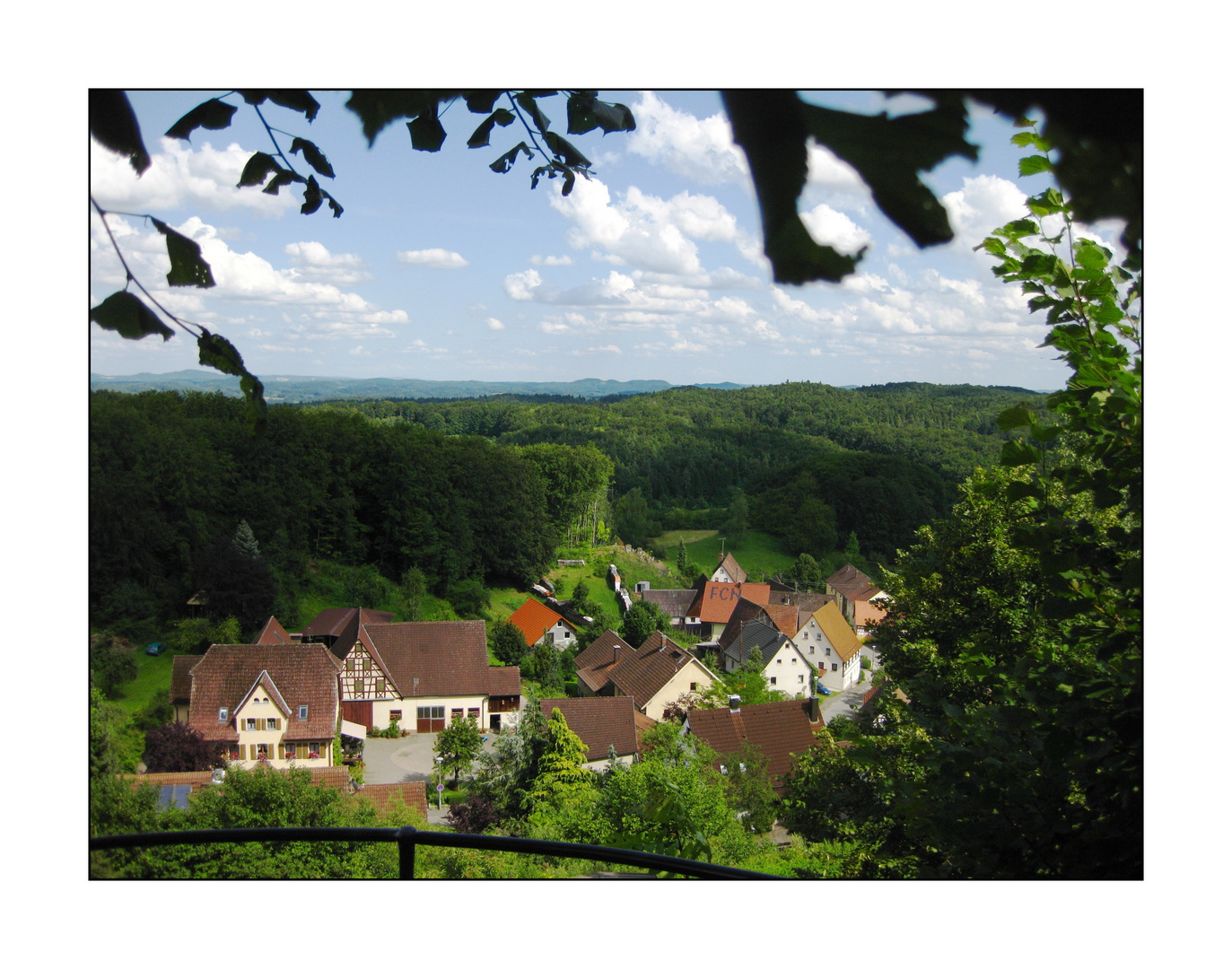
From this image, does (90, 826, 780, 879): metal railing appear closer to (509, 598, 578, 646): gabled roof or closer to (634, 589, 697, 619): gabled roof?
(509, 598, 578, 646): gabled roof

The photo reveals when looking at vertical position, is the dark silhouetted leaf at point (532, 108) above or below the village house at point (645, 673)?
above

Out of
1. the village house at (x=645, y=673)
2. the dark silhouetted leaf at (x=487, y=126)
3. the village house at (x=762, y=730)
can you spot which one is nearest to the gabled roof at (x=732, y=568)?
the village house at (x=645, y=673)

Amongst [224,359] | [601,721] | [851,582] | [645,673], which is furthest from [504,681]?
[224,359]

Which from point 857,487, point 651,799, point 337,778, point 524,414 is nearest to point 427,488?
point 524,414

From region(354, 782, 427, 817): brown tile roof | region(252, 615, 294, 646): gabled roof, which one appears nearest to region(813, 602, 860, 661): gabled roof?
region(354, 782, 427, 817): brown tile roof

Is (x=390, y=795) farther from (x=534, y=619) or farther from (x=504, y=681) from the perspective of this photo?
(x=534, y=619)

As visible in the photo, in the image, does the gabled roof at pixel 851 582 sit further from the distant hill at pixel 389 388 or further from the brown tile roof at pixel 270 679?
the brown tile roof at pixel 270 679

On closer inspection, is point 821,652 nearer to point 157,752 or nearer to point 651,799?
point 651,799
